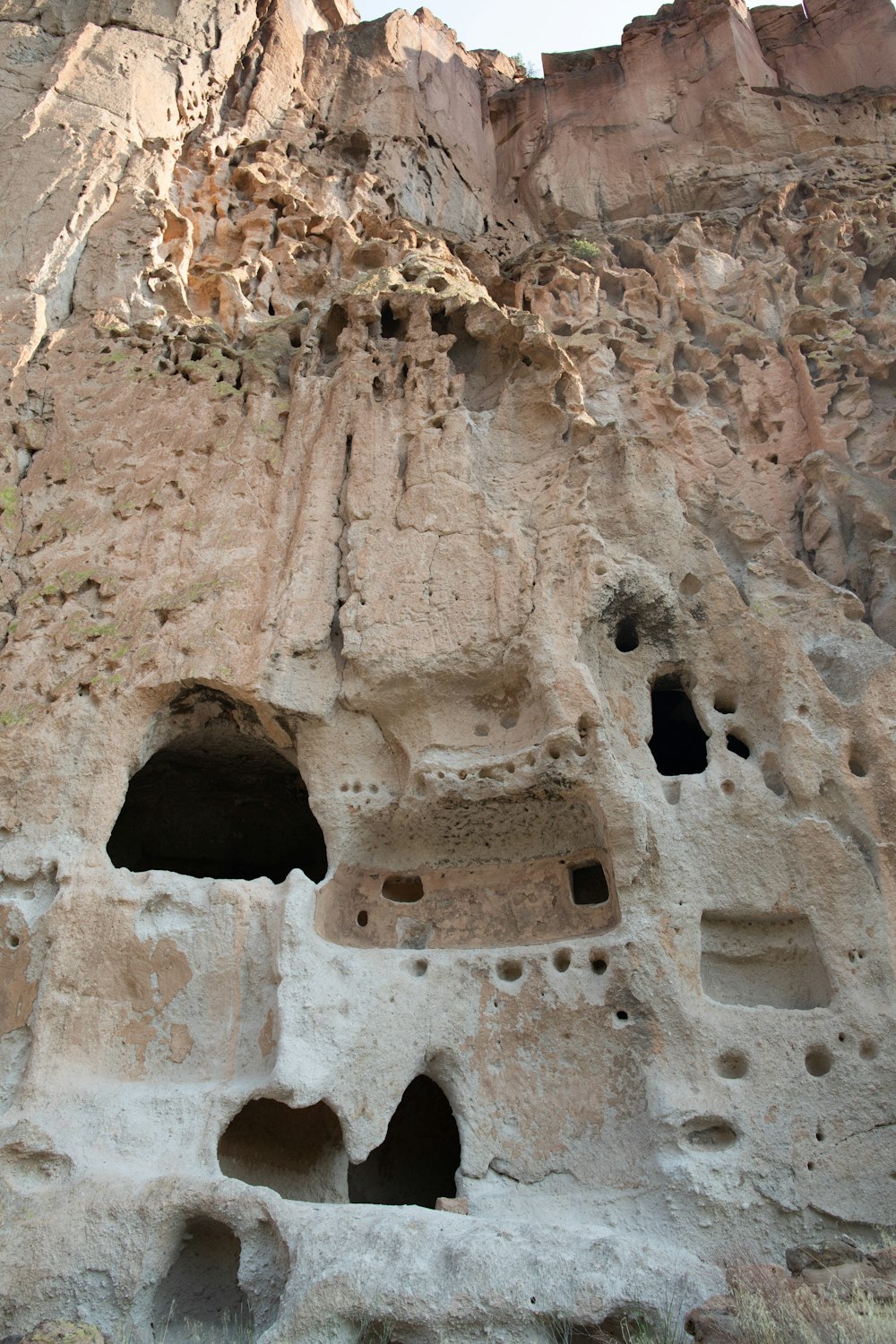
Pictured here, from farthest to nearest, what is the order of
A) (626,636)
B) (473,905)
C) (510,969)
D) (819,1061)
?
1. (626,636)
2. (473,905)
3. (510,969)
4. (819,1061)

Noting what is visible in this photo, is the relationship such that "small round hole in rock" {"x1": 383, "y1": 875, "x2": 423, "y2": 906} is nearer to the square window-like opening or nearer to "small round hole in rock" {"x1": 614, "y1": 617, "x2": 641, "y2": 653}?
the square window-like opening

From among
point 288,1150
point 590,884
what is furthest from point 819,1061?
point 288,1150

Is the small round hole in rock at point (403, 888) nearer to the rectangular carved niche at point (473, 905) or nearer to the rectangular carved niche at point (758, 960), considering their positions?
the rectangular carved niche at point (473, 905)

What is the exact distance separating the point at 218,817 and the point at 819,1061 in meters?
5.78

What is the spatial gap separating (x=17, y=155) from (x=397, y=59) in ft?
23.9

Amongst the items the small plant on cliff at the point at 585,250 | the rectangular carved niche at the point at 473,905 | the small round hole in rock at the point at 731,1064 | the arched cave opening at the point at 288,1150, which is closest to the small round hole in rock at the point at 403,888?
the rectangular carved niche at the point at 473,905

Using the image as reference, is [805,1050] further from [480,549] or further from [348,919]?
[480,549]

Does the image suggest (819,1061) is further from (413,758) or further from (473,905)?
(413,758)

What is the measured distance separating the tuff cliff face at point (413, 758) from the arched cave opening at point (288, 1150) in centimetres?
2

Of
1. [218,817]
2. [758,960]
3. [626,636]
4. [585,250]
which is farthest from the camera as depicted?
[585,250]

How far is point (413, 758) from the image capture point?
641 cm

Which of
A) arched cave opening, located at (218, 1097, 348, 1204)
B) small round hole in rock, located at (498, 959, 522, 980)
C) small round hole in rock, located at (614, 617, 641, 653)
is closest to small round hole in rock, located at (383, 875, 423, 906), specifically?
small round hole in rock, located at (498, 959, 522, 980)

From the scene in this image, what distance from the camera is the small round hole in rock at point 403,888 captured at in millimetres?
6742

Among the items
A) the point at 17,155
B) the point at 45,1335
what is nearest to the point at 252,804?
the point at 45,1335
